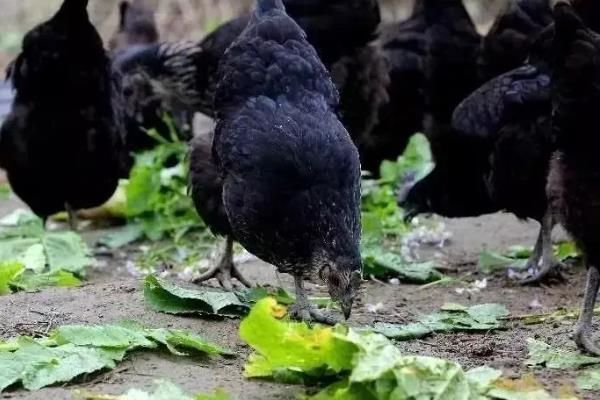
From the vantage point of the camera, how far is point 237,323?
13.8 feet

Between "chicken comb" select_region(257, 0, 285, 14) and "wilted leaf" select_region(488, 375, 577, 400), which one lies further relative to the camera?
"chicken comb" select_region(257, 0, 285, 14)

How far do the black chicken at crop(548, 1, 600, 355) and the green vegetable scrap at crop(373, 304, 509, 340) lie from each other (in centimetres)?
60

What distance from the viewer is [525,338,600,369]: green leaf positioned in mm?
3598

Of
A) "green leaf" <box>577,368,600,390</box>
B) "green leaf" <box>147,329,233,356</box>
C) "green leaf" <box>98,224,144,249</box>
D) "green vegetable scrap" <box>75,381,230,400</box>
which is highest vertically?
"green vegetable scrap" <box>75,381,230,400</box>

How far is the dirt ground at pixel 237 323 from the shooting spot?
3.29 m

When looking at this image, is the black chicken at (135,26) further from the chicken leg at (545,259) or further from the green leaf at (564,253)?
the chicken leg at (545,259)

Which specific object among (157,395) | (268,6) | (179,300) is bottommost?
(179,300)

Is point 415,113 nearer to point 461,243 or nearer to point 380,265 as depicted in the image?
point 461,243

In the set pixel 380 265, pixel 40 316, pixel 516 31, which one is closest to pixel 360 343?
pixel 40 316

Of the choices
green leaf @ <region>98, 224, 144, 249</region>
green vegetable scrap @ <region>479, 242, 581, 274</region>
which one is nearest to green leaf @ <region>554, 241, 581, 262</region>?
green vegetable scrap @ <region>479, 242, 581, 274</region>

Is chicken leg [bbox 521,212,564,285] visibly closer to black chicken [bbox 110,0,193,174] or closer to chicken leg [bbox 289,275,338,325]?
chicken leg [bbox 289,275,338,325]

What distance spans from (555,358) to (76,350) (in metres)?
1.62

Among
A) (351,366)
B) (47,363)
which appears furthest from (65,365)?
(351,366)

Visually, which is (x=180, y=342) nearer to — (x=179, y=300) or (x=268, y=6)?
(x=179, y=300)
